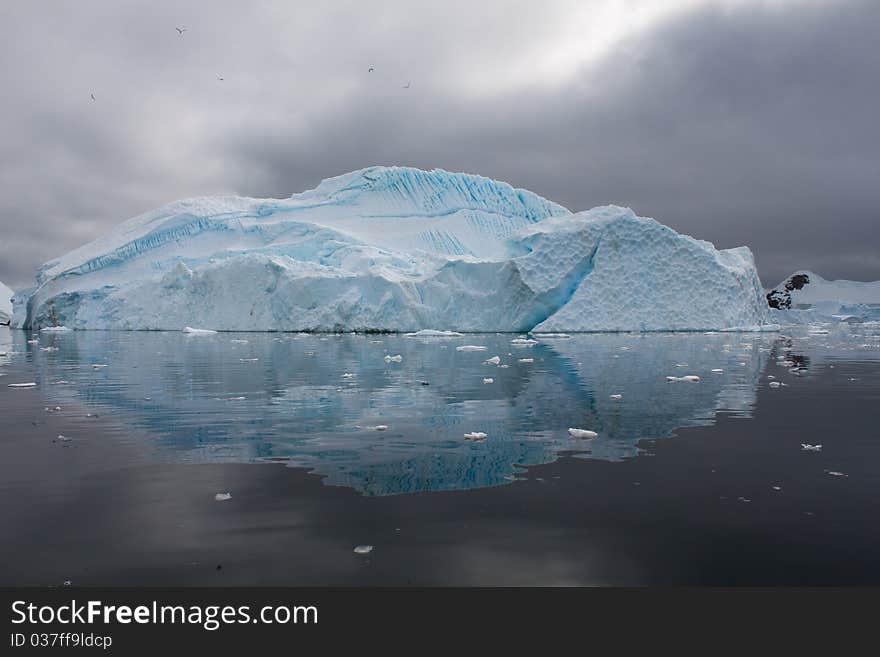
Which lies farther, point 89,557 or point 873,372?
point 873,372

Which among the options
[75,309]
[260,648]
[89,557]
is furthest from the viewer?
[75,309]

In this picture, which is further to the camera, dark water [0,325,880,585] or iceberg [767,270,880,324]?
iceberg [767,270,880,324]

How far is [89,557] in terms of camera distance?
2.64m

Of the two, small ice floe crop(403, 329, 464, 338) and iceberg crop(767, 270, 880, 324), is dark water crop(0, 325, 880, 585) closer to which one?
small ice floe crop(403, 329, 464, 338)

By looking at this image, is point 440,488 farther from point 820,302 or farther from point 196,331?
point 820,302

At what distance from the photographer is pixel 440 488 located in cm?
364

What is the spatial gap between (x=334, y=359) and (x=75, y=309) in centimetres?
2729

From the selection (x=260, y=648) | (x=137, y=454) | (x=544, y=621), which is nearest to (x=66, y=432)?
(x=137, y=454)

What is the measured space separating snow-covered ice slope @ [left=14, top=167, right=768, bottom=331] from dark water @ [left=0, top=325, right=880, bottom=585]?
66.0 ft

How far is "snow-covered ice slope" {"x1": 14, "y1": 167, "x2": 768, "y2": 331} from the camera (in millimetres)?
27344

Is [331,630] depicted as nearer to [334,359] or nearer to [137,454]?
[137,454]

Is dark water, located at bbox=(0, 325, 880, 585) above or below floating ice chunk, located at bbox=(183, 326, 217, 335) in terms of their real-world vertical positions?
below

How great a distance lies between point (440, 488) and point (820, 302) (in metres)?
78.5

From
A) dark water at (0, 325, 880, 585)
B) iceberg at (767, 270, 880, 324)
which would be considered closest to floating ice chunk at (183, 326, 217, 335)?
dark water at (0, 325, 880, 585)
